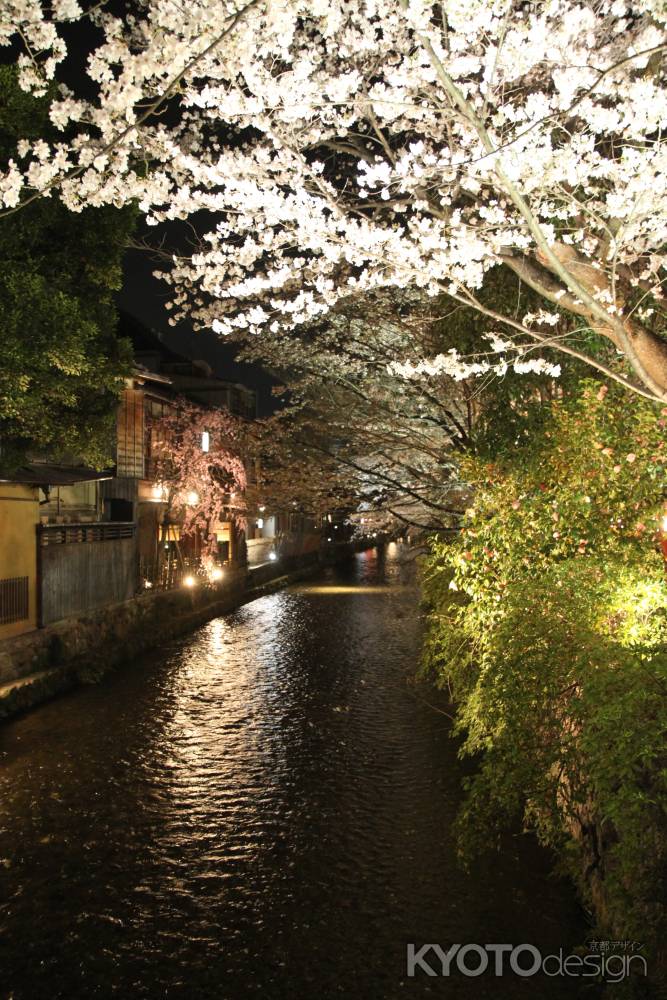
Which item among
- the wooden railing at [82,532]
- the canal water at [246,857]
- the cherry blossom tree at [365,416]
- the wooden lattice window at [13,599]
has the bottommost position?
the canal water at [246,857]

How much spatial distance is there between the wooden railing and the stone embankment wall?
170cm

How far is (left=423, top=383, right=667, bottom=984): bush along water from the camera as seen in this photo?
15.9 ft

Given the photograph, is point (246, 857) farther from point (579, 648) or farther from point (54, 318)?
point (54, 318)

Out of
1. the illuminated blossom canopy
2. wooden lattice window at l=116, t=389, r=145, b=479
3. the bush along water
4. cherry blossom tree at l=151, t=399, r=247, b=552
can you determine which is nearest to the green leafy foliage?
the illuminated blossom canopy

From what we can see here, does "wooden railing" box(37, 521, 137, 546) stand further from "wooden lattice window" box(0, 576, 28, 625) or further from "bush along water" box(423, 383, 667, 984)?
"bush along water" box(423, 383, 667, 984)

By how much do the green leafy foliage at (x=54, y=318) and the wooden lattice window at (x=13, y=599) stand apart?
2623 millimetres

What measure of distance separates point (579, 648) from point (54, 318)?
29.2ft

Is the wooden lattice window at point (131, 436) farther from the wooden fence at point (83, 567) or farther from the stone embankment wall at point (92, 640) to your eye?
the wooden fence at point (83, 567)

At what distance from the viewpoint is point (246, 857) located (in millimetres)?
7684

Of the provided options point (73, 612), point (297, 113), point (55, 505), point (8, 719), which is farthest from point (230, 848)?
point (55, 505)

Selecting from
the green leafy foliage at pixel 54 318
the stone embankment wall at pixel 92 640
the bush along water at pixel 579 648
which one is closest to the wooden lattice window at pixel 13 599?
the stone embankment wall at pixel 92 640

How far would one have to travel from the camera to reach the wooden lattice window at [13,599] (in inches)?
544

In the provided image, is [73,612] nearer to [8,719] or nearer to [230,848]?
[8,719]

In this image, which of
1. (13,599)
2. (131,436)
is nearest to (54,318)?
(13,599)
